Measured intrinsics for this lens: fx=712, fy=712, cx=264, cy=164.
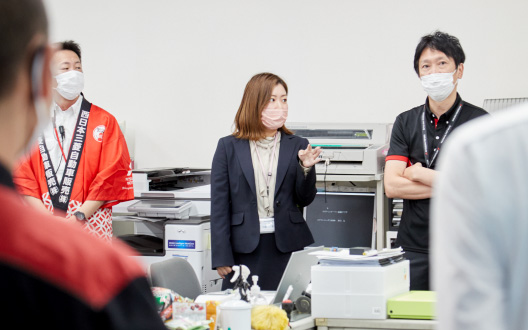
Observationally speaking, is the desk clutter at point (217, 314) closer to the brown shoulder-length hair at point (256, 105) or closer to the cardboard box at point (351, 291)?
the cardboard box at point (351, 291)

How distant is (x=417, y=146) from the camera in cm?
351

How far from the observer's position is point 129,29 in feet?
19.6

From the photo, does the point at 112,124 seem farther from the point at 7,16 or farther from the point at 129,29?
the point at 7,16

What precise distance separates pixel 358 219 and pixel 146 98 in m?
2.12

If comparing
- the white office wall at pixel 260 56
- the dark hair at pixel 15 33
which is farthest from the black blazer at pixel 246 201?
the dark hair at pixel 15 33

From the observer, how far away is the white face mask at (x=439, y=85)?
3551mm

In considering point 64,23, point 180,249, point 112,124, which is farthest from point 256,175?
point 64,23

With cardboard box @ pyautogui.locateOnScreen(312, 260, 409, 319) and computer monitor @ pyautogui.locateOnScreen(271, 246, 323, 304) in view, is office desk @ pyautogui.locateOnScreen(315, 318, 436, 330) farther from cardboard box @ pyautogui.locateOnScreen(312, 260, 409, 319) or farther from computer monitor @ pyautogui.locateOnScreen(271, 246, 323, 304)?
computer monitor @ pyautogui.locateOnScreen(271, 246, 323, 304)

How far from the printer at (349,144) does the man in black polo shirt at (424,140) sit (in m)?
0.99

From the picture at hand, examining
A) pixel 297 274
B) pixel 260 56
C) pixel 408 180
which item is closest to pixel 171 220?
pixel 260 56

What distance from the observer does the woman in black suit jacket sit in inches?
136

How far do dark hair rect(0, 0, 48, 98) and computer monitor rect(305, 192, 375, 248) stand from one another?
4241 mm

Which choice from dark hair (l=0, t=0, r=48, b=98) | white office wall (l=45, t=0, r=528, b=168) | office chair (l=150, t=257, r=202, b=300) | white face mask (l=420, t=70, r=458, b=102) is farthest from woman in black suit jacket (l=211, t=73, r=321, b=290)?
dark hair (l=0, t=0, r=48, b=98)

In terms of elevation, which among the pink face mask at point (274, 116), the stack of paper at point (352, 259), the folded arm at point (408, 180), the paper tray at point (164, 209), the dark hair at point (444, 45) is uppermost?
the dark hair at point (444, 45)
